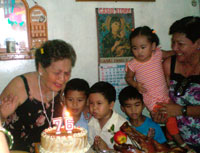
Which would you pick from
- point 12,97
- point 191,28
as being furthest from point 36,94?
point 191,28

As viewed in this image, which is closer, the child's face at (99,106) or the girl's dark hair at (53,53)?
the girl's dark hair at (53,53)

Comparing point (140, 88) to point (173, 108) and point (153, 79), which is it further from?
point (173, 108)

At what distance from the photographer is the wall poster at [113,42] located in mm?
3006

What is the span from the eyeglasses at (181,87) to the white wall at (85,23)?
1.12 m

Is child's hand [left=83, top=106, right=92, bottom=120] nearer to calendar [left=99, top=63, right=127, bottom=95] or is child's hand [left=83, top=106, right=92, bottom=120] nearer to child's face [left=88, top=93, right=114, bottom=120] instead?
child's face [left=88, top=93, right=114, bottom=120]

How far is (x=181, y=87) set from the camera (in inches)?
89.2

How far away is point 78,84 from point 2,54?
3.18 ft

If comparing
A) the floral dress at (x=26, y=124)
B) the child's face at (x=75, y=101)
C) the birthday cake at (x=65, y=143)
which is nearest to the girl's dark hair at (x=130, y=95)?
the child's face at (x=75, y=101)

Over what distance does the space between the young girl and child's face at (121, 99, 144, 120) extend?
12 cm

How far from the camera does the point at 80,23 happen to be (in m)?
2.94

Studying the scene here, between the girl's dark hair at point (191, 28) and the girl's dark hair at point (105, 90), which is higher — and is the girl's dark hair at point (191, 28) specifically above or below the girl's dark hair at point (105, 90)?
above

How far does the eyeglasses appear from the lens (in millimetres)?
2242

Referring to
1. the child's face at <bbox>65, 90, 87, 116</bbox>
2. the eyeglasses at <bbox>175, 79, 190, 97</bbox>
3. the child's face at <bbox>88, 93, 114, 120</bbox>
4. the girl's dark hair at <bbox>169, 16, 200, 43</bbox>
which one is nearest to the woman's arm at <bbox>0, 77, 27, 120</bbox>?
the child's face at <bbox>65, 90, 87, 116</bbox>

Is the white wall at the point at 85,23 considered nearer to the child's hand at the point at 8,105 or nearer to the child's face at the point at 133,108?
the child's face at the point at 133,108
